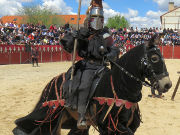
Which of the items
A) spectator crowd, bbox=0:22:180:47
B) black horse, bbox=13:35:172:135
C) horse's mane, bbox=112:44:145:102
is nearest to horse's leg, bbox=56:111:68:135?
black horse, bbox=13:35:172:135

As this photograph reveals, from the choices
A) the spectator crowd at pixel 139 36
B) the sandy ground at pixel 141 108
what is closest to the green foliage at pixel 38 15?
the spectator crowd at pixel 139 36

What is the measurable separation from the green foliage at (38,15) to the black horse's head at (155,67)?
144 feet

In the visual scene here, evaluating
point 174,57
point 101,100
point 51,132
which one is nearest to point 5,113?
point 51,132

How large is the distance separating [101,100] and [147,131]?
8.36ft

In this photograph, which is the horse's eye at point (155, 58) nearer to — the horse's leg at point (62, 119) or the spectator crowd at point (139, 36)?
the horse's leg at point (62, 119)

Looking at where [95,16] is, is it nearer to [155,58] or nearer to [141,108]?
[155,58]

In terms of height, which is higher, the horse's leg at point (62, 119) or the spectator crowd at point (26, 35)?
the spectator crowd at point (26, 35)

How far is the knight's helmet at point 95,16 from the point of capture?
3656 millimetres

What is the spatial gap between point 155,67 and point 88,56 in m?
1.11

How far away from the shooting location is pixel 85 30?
3.62 meters

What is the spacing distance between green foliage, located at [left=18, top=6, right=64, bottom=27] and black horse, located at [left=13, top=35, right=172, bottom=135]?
1688 inches

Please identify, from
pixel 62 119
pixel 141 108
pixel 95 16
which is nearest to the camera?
pixel 95 16

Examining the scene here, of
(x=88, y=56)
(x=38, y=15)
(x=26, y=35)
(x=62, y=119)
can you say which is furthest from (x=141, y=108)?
(x=38, y=15)

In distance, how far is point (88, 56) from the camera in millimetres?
3652
